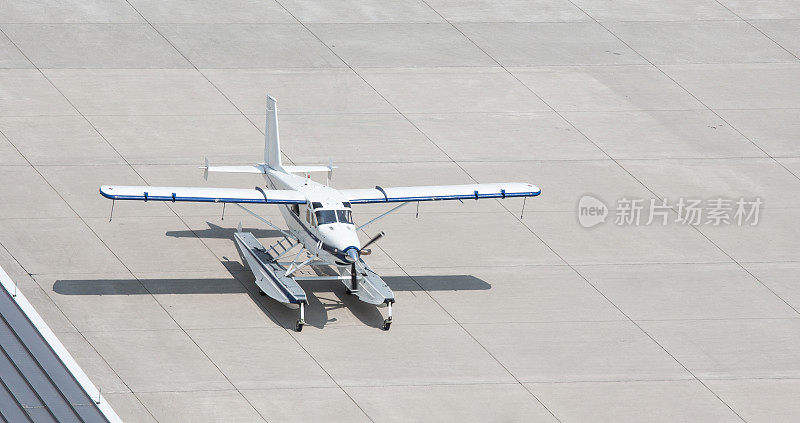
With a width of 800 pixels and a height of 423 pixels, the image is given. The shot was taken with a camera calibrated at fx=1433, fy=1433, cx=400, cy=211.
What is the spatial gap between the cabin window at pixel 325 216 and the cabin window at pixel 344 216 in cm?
10

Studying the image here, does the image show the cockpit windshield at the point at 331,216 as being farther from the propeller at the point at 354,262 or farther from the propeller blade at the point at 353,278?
the propeller blade at the point at 353,278

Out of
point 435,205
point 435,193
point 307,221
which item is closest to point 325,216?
point 307,221

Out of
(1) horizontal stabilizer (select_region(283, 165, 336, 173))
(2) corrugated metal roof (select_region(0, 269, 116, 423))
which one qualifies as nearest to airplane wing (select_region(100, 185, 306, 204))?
(1) horizontal stabilizer (select_region(283, 165, 336, 173))

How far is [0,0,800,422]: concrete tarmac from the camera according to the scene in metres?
24.7

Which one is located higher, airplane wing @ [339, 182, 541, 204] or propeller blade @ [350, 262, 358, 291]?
airplane wing @ [339, 182, 541, 204]

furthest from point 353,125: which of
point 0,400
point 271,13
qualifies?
point 0,400

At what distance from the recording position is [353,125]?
35281 millimetres

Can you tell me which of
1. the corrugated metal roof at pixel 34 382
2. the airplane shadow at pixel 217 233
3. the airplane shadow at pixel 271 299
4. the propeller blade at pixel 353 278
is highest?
the propeller blade at pixel 353 278

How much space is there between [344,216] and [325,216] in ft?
1.23

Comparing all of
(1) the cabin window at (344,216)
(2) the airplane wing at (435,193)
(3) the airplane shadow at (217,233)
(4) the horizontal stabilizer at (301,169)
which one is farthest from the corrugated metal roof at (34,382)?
(2) the airplane wing at (435,193)

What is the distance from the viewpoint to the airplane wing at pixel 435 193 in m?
27.6

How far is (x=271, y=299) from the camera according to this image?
27.0m

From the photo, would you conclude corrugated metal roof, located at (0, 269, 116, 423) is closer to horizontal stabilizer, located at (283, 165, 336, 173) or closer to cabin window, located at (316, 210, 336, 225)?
cabin window, located at (316, 210, 336, 225)

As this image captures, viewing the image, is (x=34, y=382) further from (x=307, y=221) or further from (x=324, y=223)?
(x=307, y=221)
